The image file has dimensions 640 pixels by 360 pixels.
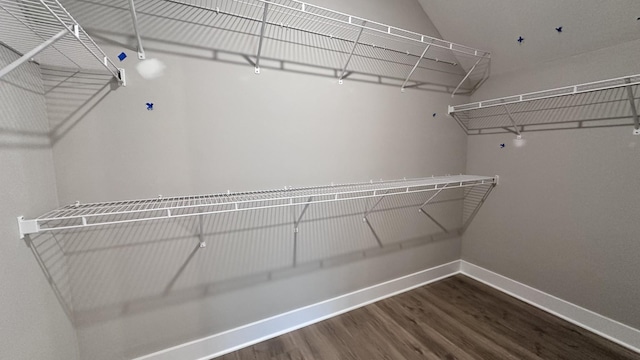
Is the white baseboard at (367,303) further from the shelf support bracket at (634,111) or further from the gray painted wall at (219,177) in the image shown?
the shelf support bracket at (634,111)

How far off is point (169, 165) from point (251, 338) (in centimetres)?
116

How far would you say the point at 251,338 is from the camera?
5.02 feet

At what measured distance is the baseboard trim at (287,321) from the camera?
1381mm

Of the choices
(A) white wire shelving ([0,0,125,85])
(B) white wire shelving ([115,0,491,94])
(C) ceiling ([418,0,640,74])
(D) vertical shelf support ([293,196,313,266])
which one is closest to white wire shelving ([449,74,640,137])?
(C) ceiling ([418,0,640,74])

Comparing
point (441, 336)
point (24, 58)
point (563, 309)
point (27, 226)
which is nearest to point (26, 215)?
point (27, 226)

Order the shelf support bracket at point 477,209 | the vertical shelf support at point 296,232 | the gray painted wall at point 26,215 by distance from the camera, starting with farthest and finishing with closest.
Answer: the shelf support bracket at point 477,209 → the vertical shelf support at point 296,232 → the gray painted wall at point 26,215

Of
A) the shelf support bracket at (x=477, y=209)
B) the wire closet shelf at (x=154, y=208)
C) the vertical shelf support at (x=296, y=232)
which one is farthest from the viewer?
the shelf support bracket at (x=477, y=209)

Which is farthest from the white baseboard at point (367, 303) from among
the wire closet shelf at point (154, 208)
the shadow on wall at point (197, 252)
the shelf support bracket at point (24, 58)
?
the shelf support bracket at point (24, 58)

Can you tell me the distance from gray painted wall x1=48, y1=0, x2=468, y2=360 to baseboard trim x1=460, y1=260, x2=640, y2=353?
3.48 ft

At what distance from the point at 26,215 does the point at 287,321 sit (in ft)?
4.59

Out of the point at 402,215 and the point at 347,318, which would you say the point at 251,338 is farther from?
the point at 402,215

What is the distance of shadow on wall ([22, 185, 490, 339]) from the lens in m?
1.13

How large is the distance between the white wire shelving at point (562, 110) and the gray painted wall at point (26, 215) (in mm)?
2490

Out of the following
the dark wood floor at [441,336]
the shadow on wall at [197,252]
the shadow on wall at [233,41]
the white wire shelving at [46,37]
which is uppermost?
the shadow on wall at [233,41]
